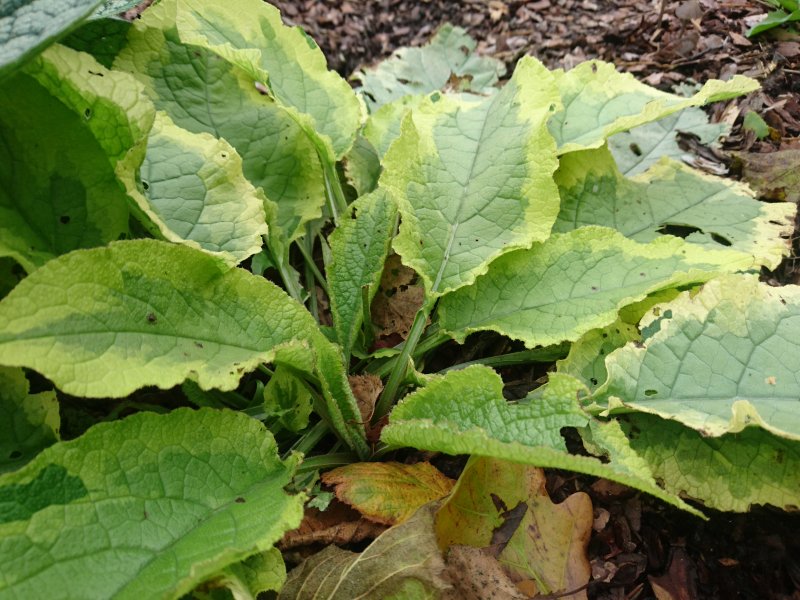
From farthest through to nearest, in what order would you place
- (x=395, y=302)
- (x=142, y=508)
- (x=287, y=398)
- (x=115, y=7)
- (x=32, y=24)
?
(x=395, y=302), (x=115, y=7), (x=287, y=398), (x=142, y=508), (x=32, y=24)

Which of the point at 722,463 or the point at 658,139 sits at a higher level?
the point at 658,139

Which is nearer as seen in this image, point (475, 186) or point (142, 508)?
point (142, 508)

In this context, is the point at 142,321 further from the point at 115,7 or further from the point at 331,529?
the point at 115,7

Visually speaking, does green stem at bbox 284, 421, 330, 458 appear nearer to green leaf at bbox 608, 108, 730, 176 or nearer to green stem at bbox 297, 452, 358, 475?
green stem at bbox 297, 452, 358, 475

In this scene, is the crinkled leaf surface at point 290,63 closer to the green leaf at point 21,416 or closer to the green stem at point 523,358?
the green stem at point 523,358

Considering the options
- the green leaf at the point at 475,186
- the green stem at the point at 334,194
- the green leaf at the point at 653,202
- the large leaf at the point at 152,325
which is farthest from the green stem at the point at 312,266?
the green leaf at the point at 653,202

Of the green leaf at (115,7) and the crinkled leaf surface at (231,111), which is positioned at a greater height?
the green leaf at (115,7)

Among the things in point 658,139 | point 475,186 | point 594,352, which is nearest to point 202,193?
point 475,186
